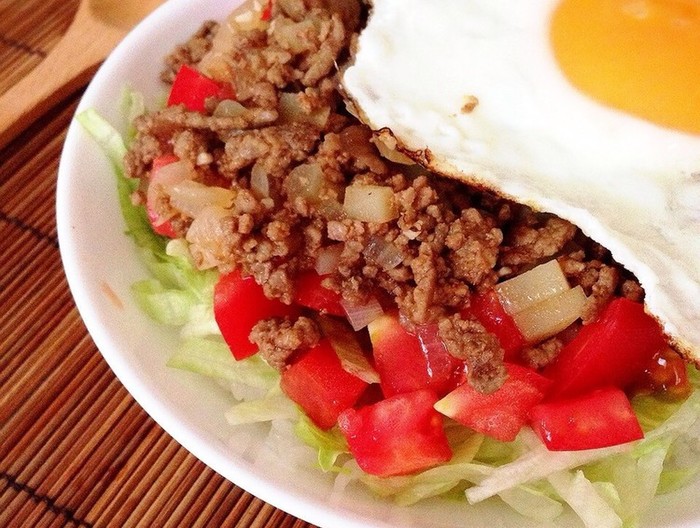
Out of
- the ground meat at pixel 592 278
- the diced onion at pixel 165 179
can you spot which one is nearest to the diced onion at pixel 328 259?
the diced onion at pixel 165 179

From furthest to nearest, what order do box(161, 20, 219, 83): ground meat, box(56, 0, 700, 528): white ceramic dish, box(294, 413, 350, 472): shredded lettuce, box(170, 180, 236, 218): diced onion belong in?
box(161, 20, 219, 83): ground meat, box(170, 180, 236, 218): diced onion, box(294, 413, 350, 472): shredded lettuce, box(56, 0, 700, 528): white ceramic dish

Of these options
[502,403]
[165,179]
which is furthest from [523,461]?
[165,179]

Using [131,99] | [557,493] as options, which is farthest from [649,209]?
[131,99]

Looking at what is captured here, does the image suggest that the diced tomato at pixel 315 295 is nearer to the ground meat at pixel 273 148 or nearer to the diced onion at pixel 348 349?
the diced onion at pixel 348 349

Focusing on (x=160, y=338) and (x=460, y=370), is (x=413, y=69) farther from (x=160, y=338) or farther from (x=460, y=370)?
(x=160, y=338)

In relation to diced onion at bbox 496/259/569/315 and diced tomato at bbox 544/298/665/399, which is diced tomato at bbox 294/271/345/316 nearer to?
diced onion at bbox 496/259/569/315

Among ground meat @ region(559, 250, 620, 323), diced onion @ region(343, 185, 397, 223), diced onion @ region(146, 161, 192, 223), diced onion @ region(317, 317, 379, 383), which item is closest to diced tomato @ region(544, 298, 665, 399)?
ground meat @ region(559, 250, 620, 323)
